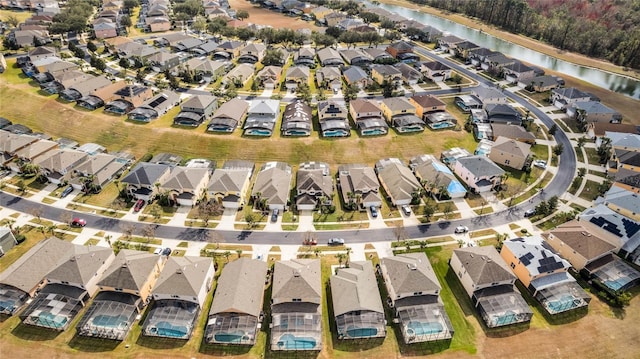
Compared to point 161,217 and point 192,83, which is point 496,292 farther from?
point 192,83


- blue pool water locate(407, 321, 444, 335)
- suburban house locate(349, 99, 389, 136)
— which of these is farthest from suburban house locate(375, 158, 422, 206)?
blue pool water locate(407, 321, 444, 335)

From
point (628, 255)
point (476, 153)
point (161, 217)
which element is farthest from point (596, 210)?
point (161, 217)

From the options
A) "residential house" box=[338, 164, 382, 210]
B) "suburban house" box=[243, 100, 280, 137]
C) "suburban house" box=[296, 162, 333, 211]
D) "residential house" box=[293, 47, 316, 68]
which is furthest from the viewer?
"residential house" box=[293, 47, 316, 68]

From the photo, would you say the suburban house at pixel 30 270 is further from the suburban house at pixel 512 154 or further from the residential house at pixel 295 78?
the suburban house at pixel 512 154

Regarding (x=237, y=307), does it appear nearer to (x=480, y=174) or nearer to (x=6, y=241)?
(x=6, y=241)

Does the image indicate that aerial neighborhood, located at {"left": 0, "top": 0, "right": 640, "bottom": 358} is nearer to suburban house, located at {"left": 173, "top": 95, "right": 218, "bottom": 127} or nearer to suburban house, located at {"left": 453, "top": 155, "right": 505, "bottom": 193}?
suburban house, located at {"left": 453, "top": 155, "right": 505, "bottom": 193}

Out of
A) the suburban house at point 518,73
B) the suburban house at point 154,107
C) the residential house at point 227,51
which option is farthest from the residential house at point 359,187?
the residential house at point 227,51
